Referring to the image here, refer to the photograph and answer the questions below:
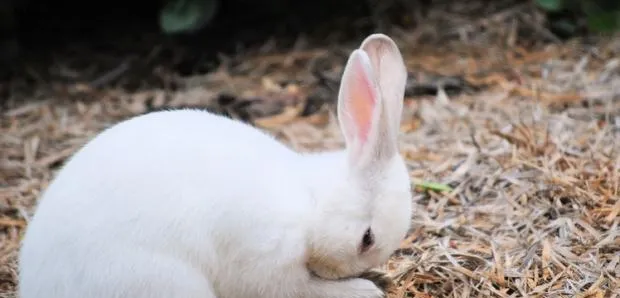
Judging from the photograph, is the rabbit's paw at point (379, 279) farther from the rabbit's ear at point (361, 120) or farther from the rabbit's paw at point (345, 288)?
the rabbit's ear at point (361, 120)

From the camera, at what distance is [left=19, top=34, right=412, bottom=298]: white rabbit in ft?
7.86

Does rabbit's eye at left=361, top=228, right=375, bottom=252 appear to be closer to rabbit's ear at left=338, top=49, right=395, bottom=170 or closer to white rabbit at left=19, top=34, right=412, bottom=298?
white rabbit at left=19, top=34, right=412, bottom=298

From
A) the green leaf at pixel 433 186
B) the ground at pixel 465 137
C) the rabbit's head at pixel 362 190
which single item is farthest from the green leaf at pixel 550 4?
the rabbit's head at pixel 362 190

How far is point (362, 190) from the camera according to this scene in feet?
8.32

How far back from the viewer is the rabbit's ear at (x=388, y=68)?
8.64 feet

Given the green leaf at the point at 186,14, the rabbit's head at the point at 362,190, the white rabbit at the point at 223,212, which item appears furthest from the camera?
the green leaf at the point at 186,14

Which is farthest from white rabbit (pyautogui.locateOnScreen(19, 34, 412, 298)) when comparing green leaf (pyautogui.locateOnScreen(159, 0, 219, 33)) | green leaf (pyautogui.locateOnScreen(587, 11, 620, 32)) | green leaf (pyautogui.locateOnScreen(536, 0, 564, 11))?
green leaf (pyautogui.locateOnScreen(587, 11, 620, 32))

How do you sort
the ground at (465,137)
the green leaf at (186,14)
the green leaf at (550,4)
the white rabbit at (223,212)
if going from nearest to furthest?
the white rabbit at (223,212) → the ground at (465,137) → the green leaf at (186,14) → the green leaf at (550,4)

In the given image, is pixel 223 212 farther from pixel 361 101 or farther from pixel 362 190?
pixel 361 101

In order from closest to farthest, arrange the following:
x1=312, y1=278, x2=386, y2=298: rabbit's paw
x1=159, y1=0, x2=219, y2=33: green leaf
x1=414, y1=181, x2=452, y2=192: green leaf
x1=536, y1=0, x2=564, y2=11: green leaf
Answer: x1=312, y1=278, x2=386, y2=298: rabbit's paw → x1=414, y1=181, x2=452, y2=192: green leaf → x1=159, y1=0, x2=219, y2=33: green leaf → x1=536, y1=0, x2=564, y2=11: green leaf

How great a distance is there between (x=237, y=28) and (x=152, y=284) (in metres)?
4.29

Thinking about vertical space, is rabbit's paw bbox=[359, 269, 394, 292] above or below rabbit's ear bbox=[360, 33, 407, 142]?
below

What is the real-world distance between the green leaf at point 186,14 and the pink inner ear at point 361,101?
3225 mm

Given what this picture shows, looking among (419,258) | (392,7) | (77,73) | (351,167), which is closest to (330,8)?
(392,7)
